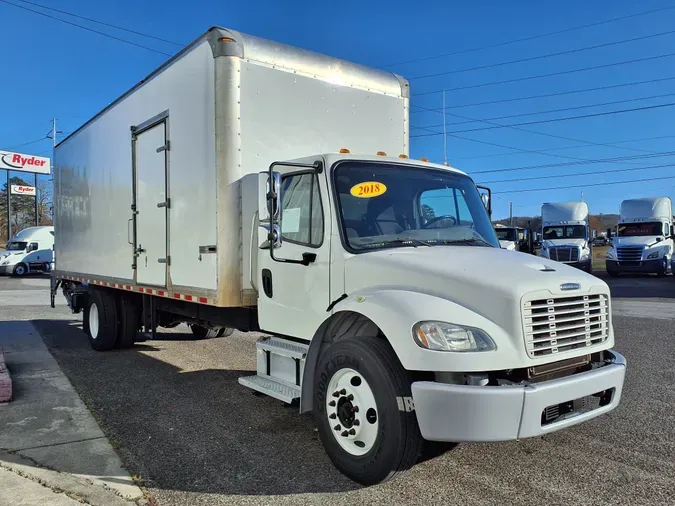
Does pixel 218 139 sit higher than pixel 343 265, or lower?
higher

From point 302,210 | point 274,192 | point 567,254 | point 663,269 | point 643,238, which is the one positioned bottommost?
point 663,269

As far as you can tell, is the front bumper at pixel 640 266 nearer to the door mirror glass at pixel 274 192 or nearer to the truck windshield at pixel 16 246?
the door mirror glass at pixel 274 192

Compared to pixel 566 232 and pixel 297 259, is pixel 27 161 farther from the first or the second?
pixel 297 259

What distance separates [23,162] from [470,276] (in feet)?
186

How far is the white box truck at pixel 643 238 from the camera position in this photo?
79.7 feet

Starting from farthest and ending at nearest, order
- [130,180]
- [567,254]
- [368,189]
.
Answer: [567,254]
[130,180]
[368,189]

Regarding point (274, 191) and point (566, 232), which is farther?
point (566, 232)

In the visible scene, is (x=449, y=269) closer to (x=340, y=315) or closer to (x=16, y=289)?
(x=340, y=315)

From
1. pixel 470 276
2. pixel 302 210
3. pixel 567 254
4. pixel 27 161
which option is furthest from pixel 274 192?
pixel 27 161

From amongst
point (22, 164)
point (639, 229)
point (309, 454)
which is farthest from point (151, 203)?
point (22, 164)

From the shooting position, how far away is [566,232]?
26.6 meters

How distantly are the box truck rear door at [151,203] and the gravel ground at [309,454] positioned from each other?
56.7 inches

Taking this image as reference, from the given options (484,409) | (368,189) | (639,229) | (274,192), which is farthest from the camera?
(639,229)

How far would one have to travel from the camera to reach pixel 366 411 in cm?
371
